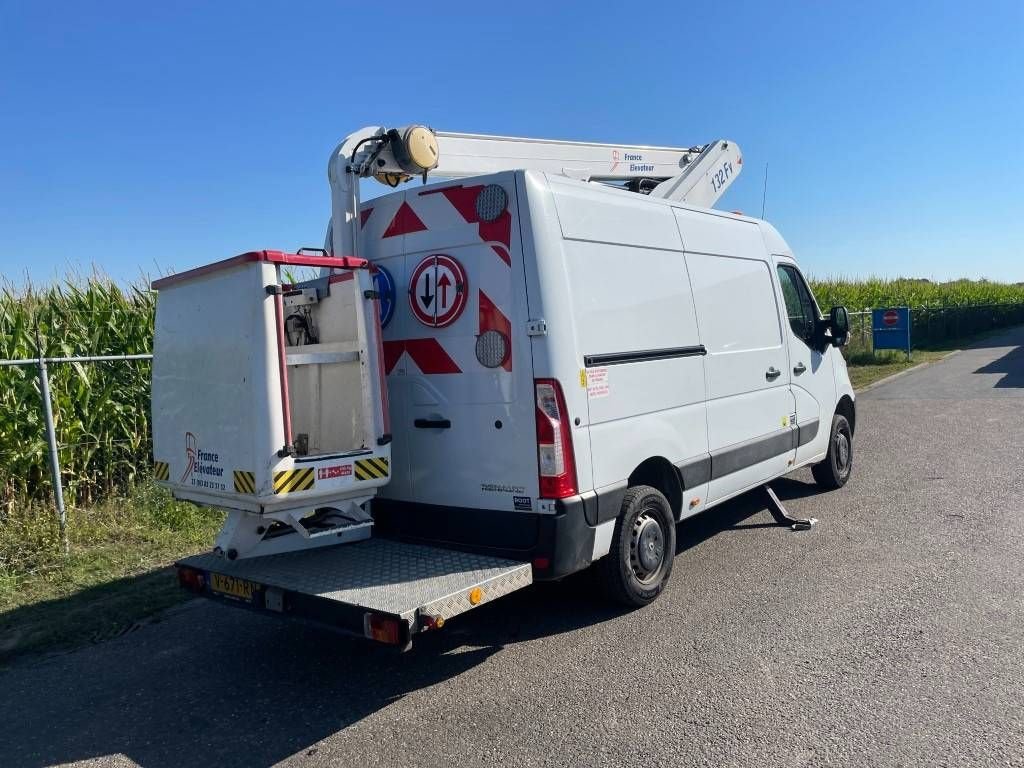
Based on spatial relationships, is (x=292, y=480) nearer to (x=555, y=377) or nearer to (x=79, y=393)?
(x=555, y=377)

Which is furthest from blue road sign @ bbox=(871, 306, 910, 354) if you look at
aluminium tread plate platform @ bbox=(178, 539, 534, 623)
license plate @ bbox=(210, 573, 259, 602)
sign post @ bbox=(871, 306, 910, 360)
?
license plate @ bbox=(210, 573, 259, 602)

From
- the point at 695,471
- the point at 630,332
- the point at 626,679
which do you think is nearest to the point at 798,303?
the point at 695,471

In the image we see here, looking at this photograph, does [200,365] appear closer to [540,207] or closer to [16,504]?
[540,207]

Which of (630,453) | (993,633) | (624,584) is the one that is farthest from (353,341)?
(993,633)

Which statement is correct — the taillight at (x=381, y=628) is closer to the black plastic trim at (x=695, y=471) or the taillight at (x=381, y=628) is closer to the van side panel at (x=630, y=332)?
the van side panel at (x=630, y=332)

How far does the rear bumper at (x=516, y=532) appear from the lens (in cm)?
432

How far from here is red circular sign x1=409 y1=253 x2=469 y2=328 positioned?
4.66 m

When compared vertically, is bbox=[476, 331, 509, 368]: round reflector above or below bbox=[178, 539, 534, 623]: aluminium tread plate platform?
above

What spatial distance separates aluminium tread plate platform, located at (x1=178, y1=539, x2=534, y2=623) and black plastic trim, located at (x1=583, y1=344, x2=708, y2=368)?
48.1 inches

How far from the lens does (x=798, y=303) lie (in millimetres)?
7453

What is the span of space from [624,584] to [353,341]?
86.7 inches

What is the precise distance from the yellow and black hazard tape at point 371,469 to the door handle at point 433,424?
358mm

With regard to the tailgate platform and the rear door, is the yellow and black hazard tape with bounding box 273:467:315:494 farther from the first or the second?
the rear door

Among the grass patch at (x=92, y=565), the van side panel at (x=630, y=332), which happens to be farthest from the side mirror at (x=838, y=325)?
the grass patch at (x=92, y=565)
